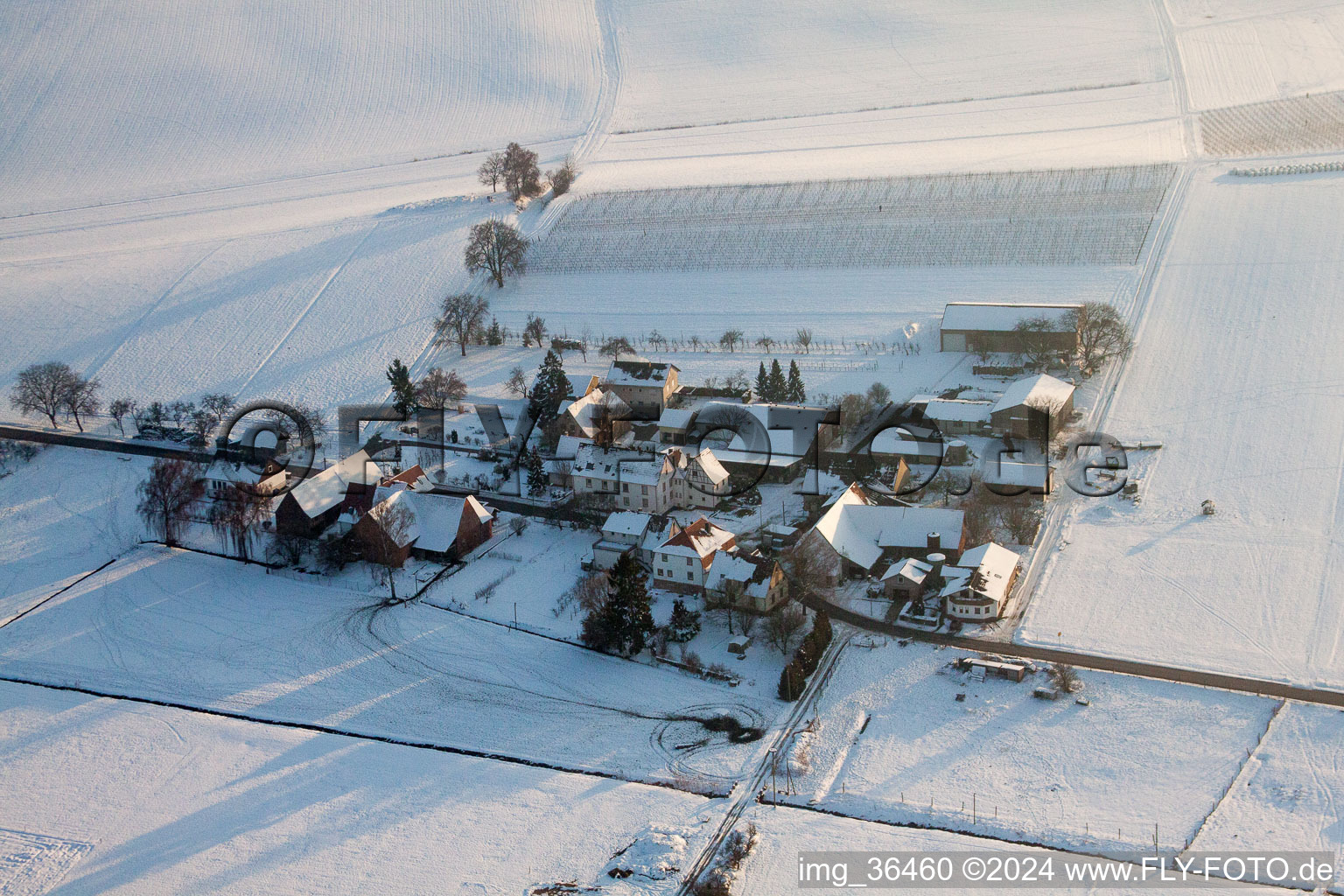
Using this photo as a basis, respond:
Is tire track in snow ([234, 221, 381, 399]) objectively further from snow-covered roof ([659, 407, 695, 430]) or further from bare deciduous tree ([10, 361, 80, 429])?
snow-covered roof ([659, 407, 695, 430])

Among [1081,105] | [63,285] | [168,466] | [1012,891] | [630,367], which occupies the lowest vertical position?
[1012,891]

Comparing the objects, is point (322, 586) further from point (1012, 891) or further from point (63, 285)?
point (63, 285)

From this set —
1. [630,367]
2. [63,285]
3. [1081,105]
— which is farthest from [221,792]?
[1081,105]

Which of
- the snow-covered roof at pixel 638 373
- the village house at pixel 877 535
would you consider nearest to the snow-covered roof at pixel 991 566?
the village house at pixel 877 535

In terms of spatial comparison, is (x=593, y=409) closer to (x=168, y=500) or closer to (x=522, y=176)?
(x=168, y=500)

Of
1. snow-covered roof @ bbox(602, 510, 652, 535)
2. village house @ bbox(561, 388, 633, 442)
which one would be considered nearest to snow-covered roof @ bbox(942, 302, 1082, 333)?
village house @ bbox(561, 388, 633, 442)

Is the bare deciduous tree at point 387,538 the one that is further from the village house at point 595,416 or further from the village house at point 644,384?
the village house at point 644,384

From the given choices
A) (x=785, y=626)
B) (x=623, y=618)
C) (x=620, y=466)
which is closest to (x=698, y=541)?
(x=785, y=626)

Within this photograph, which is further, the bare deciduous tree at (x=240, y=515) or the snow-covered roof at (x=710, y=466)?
the snow-covered roof at (x=710, y=466)
